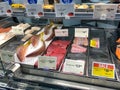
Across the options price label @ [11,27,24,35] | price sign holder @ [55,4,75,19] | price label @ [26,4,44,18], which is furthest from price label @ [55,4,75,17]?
price label @ [11,27,24,35]

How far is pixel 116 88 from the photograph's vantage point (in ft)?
3.13

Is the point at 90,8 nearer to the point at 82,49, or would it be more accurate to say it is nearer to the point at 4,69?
the point at 82,49

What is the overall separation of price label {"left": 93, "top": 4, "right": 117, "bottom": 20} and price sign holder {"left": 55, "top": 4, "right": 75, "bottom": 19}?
132 millimetres

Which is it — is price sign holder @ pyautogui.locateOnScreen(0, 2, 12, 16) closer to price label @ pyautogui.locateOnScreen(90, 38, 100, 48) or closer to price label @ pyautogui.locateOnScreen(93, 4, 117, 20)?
price label @ pyautogui.locateOnScreen(93, 4, 117, 20)

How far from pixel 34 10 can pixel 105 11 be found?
0.41 meters

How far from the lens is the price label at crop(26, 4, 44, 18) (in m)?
0.93

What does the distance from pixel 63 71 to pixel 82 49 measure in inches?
12.2

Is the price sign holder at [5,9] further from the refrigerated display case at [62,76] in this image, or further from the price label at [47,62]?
the price label at [47,62]

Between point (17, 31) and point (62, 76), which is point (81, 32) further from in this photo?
point (17, 31)

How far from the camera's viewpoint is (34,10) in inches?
37.0

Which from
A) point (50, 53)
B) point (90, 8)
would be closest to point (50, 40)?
point (50, 53)

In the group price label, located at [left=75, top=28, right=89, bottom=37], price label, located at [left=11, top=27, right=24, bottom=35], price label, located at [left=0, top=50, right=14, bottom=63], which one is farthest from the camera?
price label, located at [left=11, top=27, right=24, bottom=35]

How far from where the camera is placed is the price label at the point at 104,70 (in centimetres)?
95

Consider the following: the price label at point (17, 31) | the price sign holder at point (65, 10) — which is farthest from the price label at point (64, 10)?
the price label at point (17, 31)
